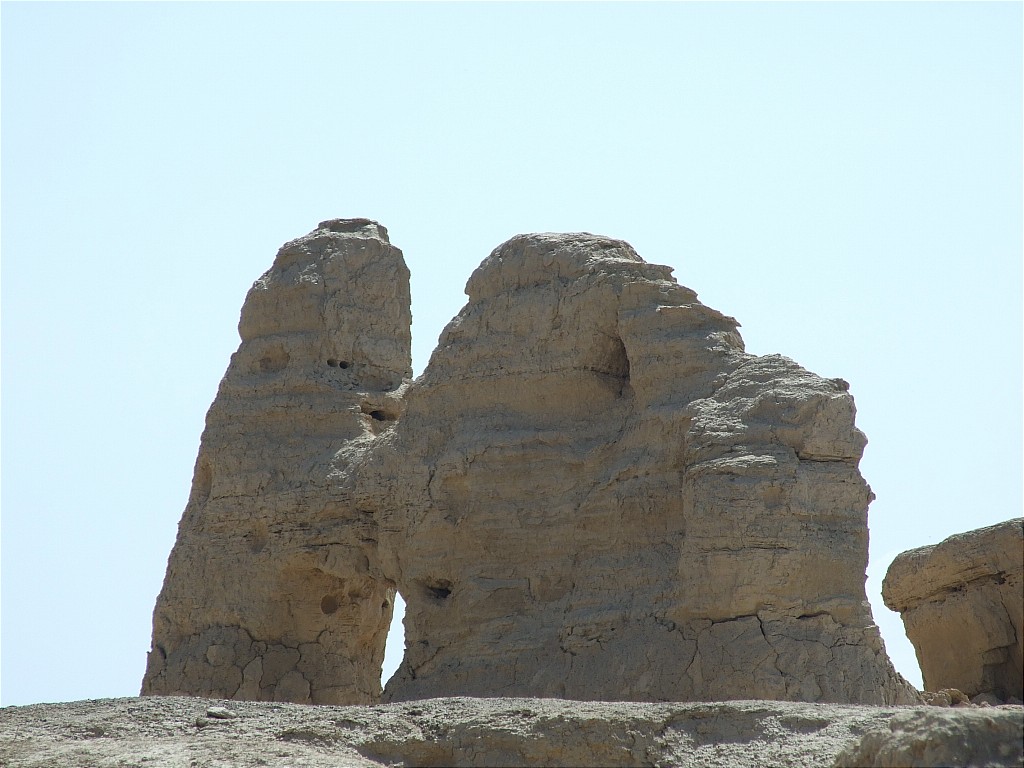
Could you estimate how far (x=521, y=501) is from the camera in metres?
16.2

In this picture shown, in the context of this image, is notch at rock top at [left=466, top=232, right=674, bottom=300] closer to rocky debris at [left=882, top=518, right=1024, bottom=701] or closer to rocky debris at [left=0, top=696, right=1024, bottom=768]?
rocky debris at [left=882, top=518, right=1024, bottom=701]

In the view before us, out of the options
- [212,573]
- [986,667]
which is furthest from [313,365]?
[986,667]

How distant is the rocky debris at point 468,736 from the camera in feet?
37.1

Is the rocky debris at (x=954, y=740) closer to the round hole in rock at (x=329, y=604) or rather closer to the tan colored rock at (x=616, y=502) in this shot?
the tan colored rock at (x=616, y=502)

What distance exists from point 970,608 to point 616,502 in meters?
3.47

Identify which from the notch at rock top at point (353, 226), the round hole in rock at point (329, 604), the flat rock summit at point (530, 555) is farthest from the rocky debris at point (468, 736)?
the notch at rock top at point (353, 226)

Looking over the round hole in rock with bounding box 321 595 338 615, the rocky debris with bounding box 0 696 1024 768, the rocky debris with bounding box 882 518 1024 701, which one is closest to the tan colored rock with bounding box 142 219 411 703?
the round hole in rock with bounding box 321 595 338 615

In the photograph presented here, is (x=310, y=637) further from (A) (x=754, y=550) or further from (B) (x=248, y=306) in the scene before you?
(A) (x=754, y=550)

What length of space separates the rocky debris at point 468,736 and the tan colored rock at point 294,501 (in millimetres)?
5332

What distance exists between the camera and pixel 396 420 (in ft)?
61.9

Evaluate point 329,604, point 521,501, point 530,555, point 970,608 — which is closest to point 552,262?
point 521,501

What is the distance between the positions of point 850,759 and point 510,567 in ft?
21.4

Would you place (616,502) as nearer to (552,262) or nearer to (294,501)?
(552,262)

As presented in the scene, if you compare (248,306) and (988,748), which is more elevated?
(248,306)
